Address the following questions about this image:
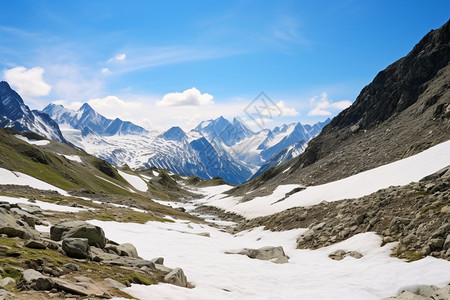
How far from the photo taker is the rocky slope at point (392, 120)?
58.7 m

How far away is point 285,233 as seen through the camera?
3562cm

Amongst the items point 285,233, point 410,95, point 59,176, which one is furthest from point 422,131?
point 59,176

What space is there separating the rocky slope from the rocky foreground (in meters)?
49.7

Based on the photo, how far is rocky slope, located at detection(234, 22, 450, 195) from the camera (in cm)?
5872

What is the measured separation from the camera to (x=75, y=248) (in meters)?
14.3

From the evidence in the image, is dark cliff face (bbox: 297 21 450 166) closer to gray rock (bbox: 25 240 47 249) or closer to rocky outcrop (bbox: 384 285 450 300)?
rocky outcrop (bbox: 384 285 450 300)

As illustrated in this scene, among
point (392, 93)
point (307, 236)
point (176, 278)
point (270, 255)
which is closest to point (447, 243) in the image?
point (270, 255)

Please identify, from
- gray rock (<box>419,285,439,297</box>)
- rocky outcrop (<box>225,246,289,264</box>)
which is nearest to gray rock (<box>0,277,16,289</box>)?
gray rock (<box>419,285,439,297</box>)

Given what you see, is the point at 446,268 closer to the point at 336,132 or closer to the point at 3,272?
the point at 3,272

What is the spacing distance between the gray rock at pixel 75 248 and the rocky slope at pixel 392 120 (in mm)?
51404

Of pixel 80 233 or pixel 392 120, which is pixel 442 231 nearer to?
pixel 80 233

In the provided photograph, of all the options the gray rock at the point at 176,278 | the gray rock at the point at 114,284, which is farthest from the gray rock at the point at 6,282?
the gray rock at the point at 176,278

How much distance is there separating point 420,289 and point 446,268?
238 centimetres

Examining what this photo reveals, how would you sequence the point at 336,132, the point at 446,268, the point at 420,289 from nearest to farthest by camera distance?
the point at 420,289 → the point at 446,268 → the point at 336,132
